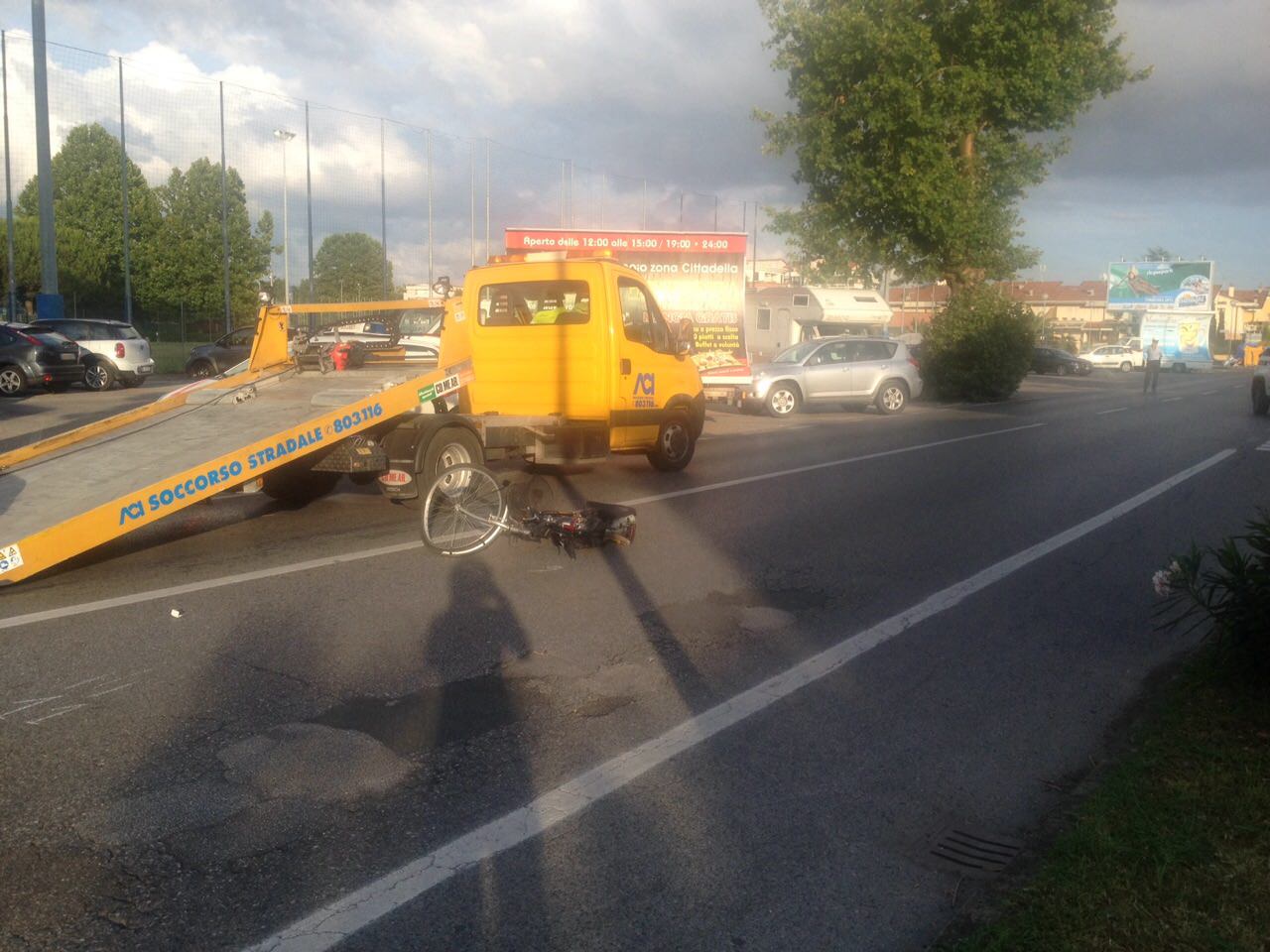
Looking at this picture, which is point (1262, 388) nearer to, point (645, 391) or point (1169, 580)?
point (645, 391)

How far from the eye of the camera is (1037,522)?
35.5ft

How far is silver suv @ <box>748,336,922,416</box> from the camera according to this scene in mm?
23906

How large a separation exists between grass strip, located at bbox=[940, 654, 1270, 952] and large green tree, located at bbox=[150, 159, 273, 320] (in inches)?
1888

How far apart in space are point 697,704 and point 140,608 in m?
3.74

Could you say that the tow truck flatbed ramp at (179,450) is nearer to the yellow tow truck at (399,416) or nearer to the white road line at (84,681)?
the yellow tow truck at (399,416)

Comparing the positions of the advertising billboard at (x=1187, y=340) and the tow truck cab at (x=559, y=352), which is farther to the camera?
the advertising billboard at (x=1187, y=340)

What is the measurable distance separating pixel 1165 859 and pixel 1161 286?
7427 centimetres

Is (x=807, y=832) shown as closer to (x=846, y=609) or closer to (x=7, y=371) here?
(x=846, y=609)

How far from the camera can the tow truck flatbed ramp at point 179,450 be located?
7105 millimetres

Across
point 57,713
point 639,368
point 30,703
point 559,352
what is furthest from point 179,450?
point 639,368

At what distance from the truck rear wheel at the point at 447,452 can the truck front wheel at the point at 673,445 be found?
11.7 ft

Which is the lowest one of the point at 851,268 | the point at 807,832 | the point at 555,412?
the point at 807,832

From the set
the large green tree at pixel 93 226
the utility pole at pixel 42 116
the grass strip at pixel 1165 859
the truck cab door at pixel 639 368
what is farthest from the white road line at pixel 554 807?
the large green tree at pixel 93 226

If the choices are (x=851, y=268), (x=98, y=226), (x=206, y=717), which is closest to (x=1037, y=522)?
(x=206, y=717)
